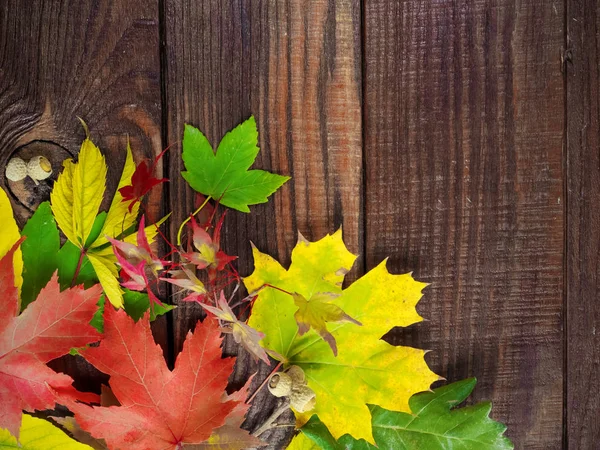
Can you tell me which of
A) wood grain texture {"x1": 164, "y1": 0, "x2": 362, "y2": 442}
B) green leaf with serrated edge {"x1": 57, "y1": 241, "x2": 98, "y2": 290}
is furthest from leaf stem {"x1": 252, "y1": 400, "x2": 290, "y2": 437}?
green leaf with serrated edge {"x1": 57, "y1": 241, "x2": 98, "y2": 290}

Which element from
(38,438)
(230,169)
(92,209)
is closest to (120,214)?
(92,209)

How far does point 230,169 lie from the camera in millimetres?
696

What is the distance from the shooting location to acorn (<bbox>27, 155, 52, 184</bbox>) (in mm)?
699

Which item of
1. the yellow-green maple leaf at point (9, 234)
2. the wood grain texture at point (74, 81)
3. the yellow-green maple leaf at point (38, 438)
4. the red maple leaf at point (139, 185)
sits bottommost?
the yellow-green maple leaf at point (38, 438)

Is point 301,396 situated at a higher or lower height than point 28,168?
lower

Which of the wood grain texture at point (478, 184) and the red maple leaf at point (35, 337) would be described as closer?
the red maple leaf at point (35, 337)

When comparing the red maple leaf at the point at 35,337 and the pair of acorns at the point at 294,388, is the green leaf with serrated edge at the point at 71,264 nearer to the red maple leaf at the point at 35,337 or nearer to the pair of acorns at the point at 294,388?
the red maple leaf at the point at 35,337

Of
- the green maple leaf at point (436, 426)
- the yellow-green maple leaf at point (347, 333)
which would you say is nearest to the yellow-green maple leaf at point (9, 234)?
the yellow-green maple leaf at point (347, 333)

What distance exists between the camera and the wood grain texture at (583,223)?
0.73 m

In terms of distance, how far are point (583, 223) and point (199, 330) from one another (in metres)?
0.48

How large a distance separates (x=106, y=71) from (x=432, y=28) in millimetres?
385

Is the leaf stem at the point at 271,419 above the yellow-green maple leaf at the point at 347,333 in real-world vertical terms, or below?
below

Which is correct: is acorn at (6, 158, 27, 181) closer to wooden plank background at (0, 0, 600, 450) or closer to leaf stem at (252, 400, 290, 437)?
wooden plank background at (0, 0, 600, 450)

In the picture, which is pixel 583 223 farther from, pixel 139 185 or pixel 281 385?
pixel 139 185
